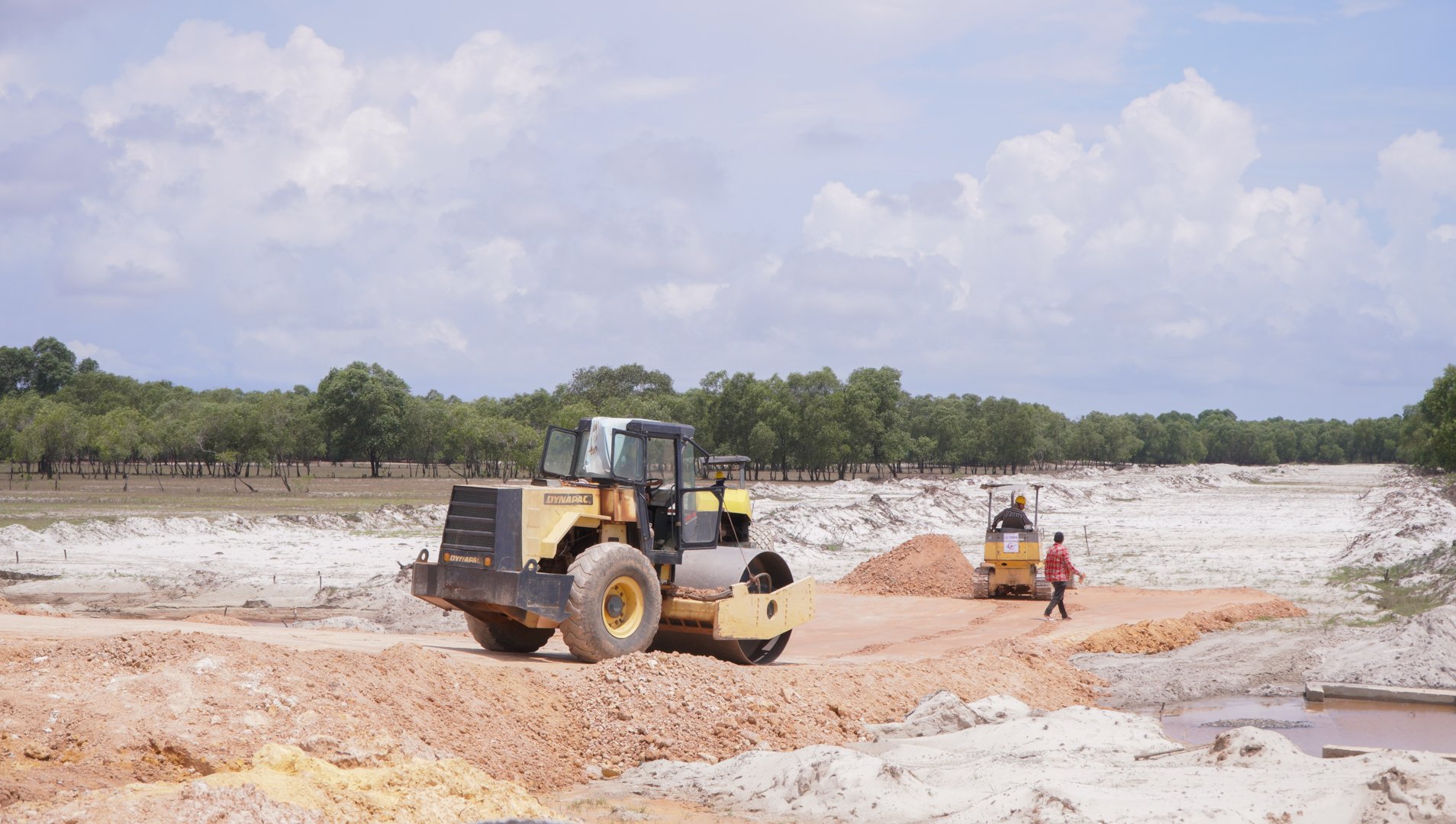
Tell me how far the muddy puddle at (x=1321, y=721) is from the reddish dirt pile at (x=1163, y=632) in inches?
133

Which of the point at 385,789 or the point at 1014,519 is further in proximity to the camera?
the point at 1014,519

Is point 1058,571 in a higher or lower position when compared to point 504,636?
higher

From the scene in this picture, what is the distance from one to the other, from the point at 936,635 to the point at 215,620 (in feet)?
40.4

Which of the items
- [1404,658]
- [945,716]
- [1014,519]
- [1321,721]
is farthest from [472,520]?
[1014,519]

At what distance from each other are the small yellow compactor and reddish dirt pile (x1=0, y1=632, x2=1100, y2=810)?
12228 mm

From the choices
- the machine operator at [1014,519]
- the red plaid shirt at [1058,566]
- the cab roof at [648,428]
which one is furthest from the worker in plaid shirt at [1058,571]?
the cab roof at [648,428]

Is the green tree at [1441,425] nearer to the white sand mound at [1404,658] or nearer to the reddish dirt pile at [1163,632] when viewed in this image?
the reddish dirt pile at [1163,632]

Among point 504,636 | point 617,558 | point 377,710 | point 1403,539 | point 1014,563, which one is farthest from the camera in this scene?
point 1403,539

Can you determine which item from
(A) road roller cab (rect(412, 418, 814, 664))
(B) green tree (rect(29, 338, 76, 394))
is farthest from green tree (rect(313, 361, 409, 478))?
(A) road roller cab (rect(412, 418, 814, 664))

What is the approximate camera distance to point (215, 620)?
734 inches

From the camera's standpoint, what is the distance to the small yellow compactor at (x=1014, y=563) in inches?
1016

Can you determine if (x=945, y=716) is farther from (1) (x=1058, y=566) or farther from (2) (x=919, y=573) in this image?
(2) (x=919, y=573)

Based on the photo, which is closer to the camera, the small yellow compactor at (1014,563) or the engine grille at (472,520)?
the engine grille at (472,520)

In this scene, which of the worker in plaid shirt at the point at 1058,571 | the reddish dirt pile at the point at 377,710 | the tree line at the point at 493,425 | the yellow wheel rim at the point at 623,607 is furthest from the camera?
the tree line at the point at 493,425
